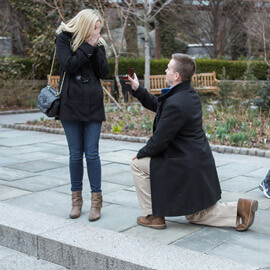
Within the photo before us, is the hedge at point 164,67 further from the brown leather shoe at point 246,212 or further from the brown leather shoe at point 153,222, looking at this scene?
the brown leather shoe at point 246,212

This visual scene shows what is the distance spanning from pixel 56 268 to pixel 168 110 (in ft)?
4.85

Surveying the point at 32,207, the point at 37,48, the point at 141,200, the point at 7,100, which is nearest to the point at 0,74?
the point at 7,100

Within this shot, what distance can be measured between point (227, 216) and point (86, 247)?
123 centimetres

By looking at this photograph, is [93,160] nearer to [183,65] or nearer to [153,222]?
[153,222]

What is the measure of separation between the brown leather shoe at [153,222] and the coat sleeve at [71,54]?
1.38 m

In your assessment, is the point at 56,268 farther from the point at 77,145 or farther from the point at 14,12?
the point at 14,12

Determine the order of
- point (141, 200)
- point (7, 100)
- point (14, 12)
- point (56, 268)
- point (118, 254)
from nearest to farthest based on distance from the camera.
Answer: point (118, 254) < point (56, 268) < point (141, 200) < point (7, 100) < point (14, 12)

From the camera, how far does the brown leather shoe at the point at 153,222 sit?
4.37 m

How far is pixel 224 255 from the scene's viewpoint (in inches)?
151

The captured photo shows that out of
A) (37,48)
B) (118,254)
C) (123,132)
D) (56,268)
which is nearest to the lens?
(118,254)

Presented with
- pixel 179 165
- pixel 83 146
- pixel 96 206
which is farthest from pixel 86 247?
pixel 83 146

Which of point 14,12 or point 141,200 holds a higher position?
point 14,12

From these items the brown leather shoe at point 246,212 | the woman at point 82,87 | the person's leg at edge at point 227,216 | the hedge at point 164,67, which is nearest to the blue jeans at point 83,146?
the woman at point 82,87

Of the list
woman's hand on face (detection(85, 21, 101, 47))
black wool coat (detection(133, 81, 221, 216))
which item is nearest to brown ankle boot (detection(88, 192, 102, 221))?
black wool coat (detection(133, 81, 221, 216))
